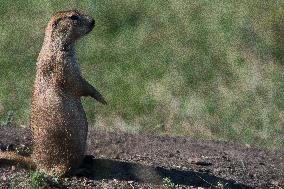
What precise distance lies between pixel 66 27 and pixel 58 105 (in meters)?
0.66

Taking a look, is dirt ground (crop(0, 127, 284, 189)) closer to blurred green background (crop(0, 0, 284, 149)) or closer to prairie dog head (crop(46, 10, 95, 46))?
prairie dog head (crop(46, 10, 95, 46))

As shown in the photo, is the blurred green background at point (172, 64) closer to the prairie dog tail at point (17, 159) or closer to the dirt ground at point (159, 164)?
the dirt ground at point (159, 164)

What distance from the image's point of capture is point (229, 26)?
12.8 m

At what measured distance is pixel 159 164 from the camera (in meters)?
7.73

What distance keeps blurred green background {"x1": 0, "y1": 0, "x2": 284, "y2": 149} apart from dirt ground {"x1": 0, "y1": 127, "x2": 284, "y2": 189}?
56.6 inches

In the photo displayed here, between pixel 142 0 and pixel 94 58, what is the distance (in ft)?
5.26

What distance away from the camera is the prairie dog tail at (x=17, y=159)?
23.2 ft

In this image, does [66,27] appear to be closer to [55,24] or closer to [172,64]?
[55,24]

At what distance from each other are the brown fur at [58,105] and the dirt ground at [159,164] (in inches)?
7.1

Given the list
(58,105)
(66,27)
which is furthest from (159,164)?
(66,27)

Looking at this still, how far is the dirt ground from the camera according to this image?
22.9ft

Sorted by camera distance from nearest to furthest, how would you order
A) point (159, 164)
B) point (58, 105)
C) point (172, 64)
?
point (58, 105) → point (159, 164) → point (172, 64)

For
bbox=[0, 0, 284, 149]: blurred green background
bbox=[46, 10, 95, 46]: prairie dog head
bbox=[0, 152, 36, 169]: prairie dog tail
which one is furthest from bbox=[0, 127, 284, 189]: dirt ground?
bbox=[0, 0, 284, 149]: blurred green background

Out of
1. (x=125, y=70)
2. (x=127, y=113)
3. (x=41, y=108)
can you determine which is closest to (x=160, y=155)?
(x=41, y=108)
